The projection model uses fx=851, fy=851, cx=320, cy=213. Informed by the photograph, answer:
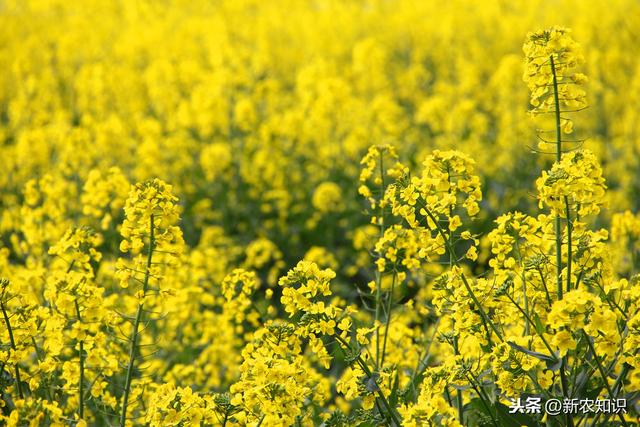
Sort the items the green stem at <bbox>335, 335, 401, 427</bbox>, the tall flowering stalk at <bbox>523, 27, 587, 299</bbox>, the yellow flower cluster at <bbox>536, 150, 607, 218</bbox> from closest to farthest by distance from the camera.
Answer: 1. the yellow flower cluster at <bbox>536, 150, 607, 218</bbox>
2. the green stem at <bbox>335, 335, 401, 427</bbox>
3. the tall flowering stalk at <bbox>523, 27, 587, 299</bbox>

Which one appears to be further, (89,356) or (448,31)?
(448,31)

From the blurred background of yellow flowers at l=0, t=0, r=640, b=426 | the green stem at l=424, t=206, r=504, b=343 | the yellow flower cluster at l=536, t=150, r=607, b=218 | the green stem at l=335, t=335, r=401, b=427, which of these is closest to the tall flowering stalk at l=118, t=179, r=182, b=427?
the blurred background of yellow flowers at l=0, t=0, r=640, b=426

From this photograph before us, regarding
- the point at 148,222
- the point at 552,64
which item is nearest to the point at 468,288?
the point at 552,64

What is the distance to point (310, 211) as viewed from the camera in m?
7.06

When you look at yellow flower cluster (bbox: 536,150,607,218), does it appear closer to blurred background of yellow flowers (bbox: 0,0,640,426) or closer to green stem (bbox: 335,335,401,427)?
blurred background of yellow flowers (bbox: 0,0,640,426)

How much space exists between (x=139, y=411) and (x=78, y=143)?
256 centimetres

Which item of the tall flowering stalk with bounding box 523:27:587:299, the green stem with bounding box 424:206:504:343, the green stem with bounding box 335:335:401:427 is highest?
the tall flowering stalk with bounding box 523:27:587:299

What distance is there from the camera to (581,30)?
9.55 metres

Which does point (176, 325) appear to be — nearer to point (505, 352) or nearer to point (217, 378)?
point (217, 378)

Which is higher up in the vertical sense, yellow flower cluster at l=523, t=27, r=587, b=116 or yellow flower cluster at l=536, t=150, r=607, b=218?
yellow flower cluster at l=523, t=27, r=587, b=116

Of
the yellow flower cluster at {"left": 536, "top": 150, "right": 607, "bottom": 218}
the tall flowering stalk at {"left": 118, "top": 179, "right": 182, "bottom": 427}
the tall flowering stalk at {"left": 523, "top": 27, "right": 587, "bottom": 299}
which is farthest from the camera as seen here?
the tall flowering stalk at {"left": 118, "top": 179, "right": 182, "bottom": 427}

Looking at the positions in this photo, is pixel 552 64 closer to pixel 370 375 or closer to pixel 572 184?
pixel 572 184

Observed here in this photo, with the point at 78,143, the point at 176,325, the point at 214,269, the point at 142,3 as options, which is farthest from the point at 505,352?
the point at 142,3

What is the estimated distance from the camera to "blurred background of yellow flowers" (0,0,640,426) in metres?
2.72
